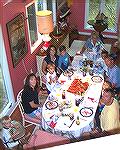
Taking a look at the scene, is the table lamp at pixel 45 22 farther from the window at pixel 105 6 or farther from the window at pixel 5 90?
the window at pixel 105 6

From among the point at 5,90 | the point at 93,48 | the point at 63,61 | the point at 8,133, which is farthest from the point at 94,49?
the point at 8,133

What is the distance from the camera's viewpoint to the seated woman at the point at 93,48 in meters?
1.61

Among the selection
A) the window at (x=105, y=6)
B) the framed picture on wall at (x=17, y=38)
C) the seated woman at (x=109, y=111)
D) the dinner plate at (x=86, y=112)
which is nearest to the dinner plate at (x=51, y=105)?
the dinner plate at (x=86, y=112)

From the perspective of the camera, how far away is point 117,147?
0.29 m

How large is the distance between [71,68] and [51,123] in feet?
1.46

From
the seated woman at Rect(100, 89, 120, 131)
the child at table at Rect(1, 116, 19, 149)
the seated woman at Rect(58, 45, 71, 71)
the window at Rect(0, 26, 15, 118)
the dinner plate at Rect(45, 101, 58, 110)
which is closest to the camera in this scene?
the seated woman at Rect(100, 89, 120, 131)

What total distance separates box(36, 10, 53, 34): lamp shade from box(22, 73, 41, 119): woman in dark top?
0.46m

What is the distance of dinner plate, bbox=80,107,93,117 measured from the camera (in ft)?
4.02

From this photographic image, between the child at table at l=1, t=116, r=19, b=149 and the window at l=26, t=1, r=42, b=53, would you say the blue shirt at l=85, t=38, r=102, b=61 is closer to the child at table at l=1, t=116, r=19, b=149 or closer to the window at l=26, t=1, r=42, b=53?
the window at l=26, t=1, r=42, b=53

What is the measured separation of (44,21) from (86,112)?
0.69m

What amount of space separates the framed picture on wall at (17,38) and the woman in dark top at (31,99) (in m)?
0.25

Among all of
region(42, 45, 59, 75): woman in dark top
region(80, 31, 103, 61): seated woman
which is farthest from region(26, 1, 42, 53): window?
region(80, 31, 103, 61): seated woman

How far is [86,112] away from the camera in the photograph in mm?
1234

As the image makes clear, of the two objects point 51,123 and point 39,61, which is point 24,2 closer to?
point 39,61
